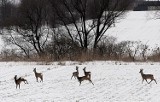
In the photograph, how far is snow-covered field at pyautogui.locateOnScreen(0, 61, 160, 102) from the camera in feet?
43.0

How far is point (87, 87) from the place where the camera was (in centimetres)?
1535

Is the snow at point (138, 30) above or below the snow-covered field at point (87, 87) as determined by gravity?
above

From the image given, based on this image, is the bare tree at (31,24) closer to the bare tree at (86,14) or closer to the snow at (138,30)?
the bare tree at (86,14)

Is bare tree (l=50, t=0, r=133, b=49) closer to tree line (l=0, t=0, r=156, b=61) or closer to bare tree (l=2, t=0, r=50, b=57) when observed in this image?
tree line (l=0, t=0, r=156, b=61)

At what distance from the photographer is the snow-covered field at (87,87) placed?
43.0 ft

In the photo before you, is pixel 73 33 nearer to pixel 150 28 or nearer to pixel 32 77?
pixel 32 77

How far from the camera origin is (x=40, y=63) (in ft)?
83.6

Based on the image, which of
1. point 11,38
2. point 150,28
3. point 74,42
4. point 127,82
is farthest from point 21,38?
point 127,82

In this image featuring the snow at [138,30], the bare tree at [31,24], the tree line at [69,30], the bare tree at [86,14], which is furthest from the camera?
the snow at [138,30]

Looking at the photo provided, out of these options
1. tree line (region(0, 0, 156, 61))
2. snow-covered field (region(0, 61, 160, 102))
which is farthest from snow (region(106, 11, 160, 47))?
snow-covered field (region(0, 61, 160, 102))

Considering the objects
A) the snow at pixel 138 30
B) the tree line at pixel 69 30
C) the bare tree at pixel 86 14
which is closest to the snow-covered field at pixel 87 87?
the tree line at pixel 69 30

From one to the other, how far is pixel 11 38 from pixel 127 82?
102ft

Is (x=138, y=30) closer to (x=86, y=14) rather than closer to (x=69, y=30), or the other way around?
(x=86, y=14)

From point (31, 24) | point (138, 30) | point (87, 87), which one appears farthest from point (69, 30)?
point (138, 30)
